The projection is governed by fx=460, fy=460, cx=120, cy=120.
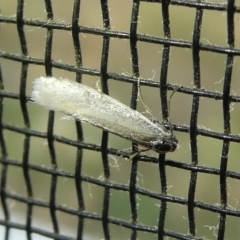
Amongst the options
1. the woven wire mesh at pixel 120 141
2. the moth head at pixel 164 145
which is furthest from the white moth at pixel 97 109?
the woven wire mesh at pixel 120 141

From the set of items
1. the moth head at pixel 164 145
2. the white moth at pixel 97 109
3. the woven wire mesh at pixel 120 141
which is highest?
the woven wire mesh at pixel 120 141

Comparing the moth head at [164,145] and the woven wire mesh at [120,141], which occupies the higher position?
the woven wire mesh at [120,141]

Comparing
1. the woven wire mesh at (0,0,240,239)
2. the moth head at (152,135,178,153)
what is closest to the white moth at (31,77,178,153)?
the moth head at (152,135,178,153)

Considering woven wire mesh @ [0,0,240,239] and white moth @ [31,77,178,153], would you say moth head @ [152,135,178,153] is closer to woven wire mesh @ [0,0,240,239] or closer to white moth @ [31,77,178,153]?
white moth @ [31,77,178,153]

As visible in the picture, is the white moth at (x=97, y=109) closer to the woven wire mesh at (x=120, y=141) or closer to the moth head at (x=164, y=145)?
the moth head at (x=164, y=145)

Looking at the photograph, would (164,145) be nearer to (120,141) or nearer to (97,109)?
(97,109)

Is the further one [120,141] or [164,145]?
[120,141]

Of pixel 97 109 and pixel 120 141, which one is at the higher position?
pixel 120 141

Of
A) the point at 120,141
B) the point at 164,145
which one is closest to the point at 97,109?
the point at 164,145

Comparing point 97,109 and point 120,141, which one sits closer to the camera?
point 97,109
